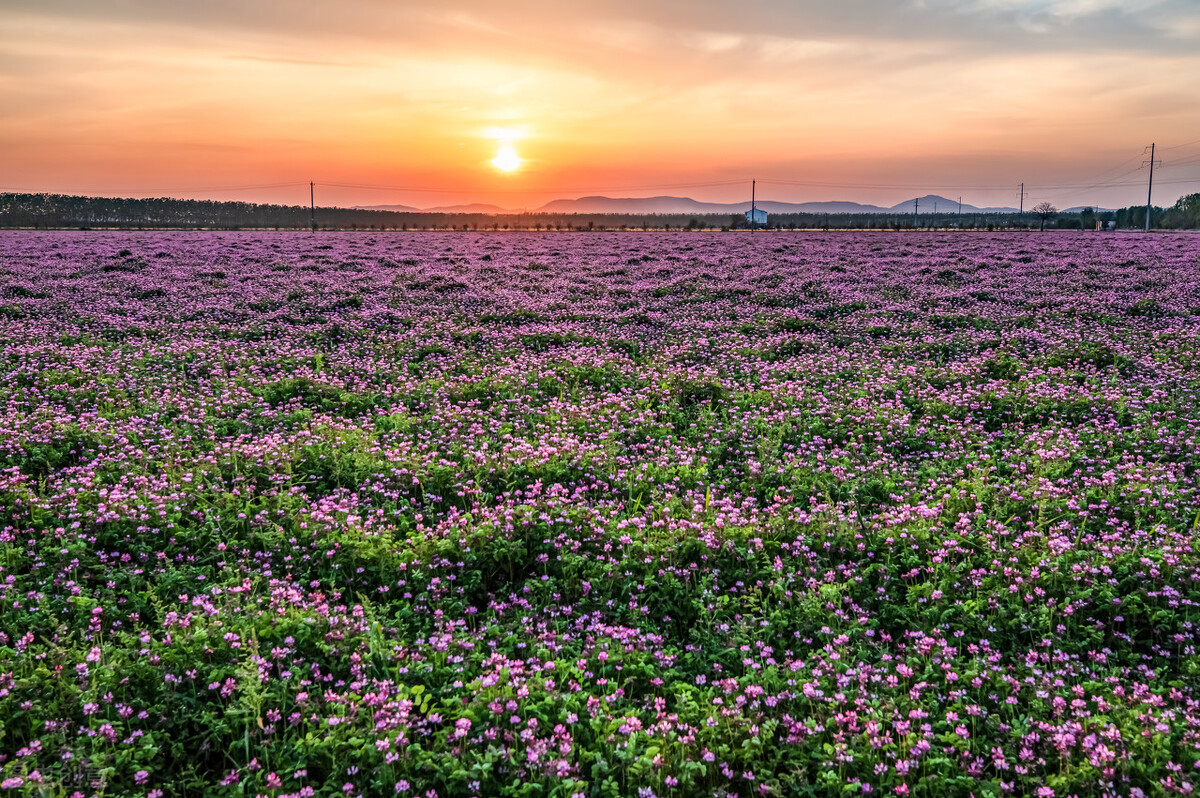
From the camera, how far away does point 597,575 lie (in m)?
5.80

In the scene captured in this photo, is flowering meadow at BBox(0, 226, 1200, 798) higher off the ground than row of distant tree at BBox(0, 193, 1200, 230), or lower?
lower

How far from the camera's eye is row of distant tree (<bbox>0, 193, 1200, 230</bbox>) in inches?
3388

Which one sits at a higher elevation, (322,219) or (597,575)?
(322,219)

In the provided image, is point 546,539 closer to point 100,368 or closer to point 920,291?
point 100,368

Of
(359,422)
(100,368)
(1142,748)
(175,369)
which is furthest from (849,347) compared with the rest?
(100,368)

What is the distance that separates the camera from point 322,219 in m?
103

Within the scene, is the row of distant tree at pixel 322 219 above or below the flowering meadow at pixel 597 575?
above

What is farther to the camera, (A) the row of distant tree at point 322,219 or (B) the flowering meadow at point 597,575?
(A) the row of distant tree at point 322,219

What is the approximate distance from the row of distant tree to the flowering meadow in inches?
3340

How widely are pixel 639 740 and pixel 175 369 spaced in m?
11.5

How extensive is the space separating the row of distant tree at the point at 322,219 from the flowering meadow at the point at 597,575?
278 ft

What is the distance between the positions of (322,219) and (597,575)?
360ft

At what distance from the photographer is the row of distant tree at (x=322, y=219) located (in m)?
86.1

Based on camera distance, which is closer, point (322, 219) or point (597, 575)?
point (597, 575)
